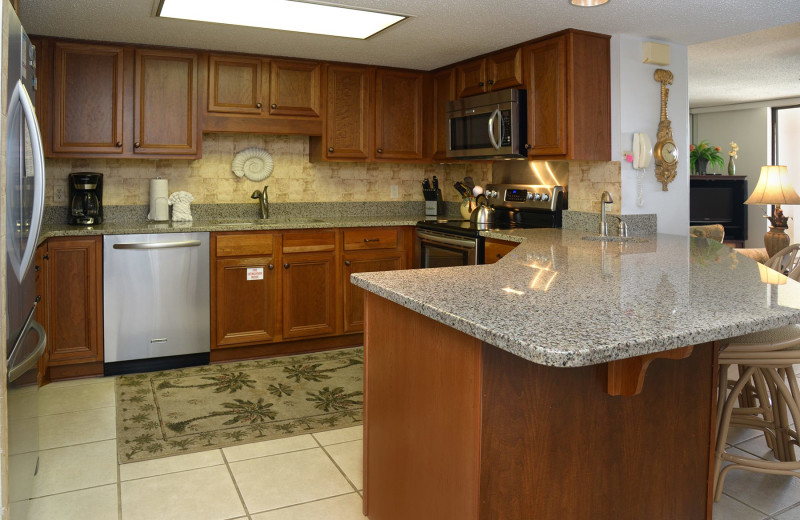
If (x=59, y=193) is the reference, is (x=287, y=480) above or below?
below

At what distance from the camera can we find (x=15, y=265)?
1.96 meters

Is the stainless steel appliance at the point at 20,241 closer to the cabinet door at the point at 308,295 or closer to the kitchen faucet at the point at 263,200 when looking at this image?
the cabinet door at the point at 308,295

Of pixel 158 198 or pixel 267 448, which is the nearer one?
pixel 267 448

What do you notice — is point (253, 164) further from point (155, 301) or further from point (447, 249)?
point (447, 249)

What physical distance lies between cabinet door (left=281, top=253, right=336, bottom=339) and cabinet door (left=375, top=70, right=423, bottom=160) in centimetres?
105

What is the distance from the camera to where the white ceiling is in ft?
11.0

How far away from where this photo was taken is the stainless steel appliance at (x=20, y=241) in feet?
6.17

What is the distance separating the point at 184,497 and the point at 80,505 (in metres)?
0.37

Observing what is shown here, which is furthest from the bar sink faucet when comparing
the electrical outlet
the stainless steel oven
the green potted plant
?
the green potted plant

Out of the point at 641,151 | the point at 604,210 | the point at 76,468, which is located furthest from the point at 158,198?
the point at 641,151

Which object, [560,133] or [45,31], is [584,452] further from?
[45,31]

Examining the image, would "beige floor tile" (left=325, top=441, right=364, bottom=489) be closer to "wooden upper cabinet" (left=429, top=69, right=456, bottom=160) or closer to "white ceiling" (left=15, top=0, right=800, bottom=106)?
"white ceiling" (left=15, top=0, right=800, bottom=106)

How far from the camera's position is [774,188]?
5988 millimetres

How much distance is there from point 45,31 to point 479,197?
3.14m
